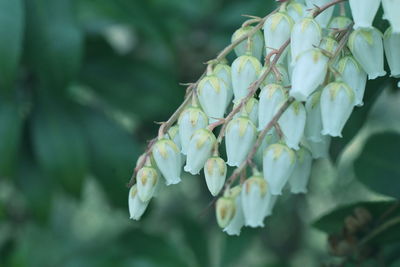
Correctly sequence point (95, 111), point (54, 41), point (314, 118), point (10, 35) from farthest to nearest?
point (95, 111), point (54, 41), point (10, 35), point (314, 118)

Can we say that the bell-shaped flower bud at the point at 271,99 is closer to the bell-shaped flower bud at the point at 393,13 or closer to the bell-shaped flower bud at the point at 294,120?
the bell-shaped flower bud at the point at 294,120

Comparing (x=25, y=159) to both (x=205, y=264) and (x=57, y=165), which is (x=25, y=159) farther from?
(x=205, y=264)

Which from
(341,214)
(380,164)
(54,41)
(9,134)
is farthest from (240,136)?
(9,134)

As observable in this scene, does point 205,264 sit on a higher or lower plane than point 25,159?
lower

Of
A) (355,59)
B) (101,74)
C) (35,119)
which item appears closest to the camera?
(355,59)

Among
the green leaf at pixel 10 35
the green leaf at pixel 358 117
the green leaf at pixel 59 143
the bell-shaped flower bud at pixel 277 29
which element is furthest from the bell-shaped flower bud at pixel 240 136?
the green leaf at pixel 59 143

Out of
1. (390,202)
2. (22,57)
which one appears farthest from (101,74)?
(390,202)

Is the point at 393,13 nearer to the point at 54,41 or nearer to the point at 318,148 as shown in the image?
the point at 318,148

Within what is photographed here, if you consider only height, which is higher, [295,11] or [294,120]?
[295,11]
